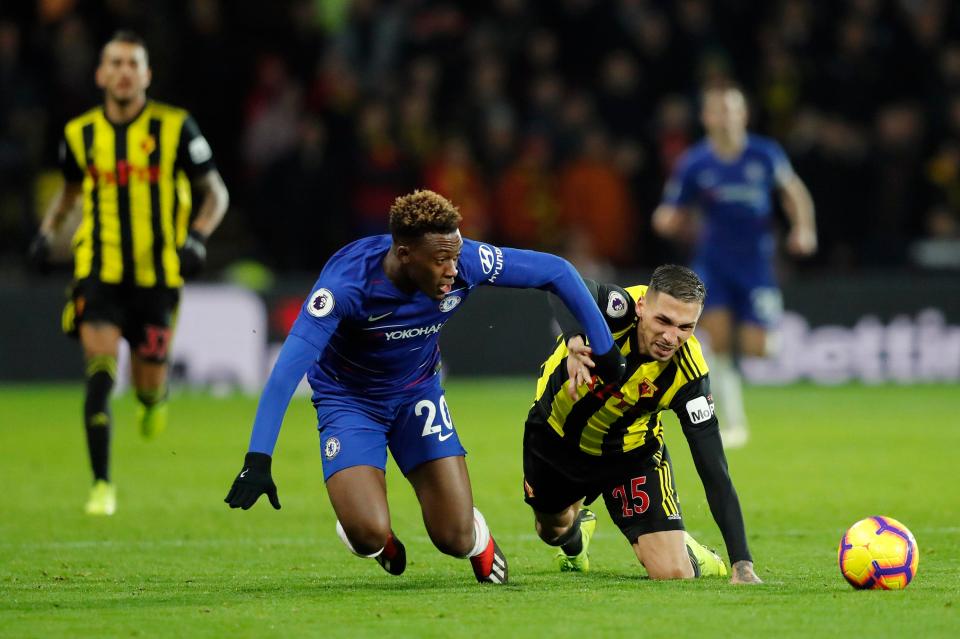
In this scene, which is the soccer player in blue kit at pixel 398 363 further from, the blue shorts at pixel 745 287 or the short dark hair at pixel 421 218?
the blue shorts at pixel 745 287

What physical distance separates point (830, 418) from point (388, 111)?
6148 millimetres

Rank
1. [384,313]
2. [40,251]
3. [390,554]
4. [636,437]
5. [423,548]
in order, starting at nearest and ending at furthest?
[384,313] < [390,554] < [636,437] < [423,548] < [40,251]

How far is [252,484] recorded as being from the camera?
17.8ft

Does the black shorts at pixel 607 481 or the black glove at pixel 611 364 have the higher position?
the black glove at pixel 611 364

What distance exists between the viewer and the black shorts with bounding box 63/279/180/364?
8852 millimetres

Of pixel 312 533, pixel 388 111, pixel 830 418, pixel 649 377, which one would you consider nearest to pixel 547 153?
pixel 388 111

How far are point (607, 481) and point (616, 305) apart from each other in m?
0.80

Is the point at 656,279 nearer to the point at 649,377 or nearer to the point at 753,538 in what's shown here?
the point at 649,377

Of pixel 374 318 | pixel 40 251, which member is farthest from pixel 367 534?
pixel 40 251

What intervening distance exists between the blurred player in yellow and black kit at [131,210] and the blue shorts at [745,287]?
4815mm

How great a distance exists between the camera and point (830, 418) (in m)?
13.9

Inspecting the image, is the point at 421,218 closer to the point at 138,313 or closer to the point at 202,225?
the point at 202,225

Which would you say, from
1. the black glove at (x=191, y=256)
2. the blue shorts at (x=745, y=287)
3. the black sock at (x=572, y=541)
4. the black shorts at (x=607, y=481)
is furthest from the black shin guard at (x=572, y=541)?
the blue shorts at (x=745, y=287)

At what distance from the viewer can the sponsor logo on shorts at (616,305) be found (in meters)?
6.59
